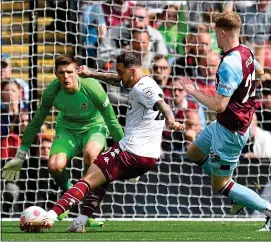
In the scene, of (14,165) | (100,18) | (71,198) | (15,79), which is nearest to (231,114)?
(71,198)

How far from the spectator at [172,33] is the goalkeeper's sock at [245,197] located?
546 cm

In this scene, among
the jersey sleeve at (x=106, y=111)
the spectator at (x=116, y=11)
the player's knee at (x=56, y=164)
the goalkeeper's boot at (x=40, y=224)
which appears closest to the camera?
the goalkeeper's boot at (x=40, y=224)

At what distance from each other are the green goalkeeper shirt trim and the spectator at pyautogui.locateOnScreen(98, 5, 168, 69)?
3.11 metres

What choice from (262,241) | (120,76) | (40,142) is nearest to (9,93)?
(40,142)

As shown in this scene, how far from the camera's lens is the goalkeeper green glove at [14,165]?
10.4 metres

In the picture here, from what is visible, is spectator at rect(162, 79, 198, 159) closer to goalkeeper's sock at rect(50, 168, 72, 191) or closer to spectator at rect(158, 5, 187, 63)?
spectator at rect(158, 5, 187, 63)

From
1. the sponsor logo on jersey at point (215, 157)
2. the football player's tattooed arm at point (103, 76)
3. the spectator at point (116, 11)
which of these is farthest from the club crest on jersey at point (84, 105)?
the spectator at point (116, 11)

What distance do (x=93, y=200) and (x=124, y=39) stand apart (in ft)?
15.4

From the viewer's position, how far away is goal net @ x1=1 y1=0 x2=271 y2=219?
40.6 ft

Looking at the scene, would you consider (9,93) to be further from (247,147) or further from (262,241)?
(262,241)

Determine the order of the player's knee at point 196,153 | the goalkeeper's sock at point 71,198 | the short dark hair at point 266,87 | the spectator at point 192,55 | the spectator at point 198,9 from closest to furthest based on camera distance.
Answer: the goalkeeper's sock at point 71,198 → the player's knee at point 196,153 → the short dark hair at point 266,87 → the spectator at point 192,55 → the spectator at point 198,9

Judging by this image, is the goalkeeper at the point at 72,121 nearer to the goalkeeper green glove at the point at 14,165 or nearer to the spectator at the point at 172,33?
the goalkeeper green glove at the point at 14,165

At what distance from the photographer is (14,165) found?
10.4 meters

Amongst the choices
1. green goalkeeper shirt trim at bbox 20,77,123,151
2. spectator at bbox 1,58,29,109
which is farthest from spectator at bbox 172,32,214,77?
green goalkeeper shirt trim at bbox 20,77,123,151
